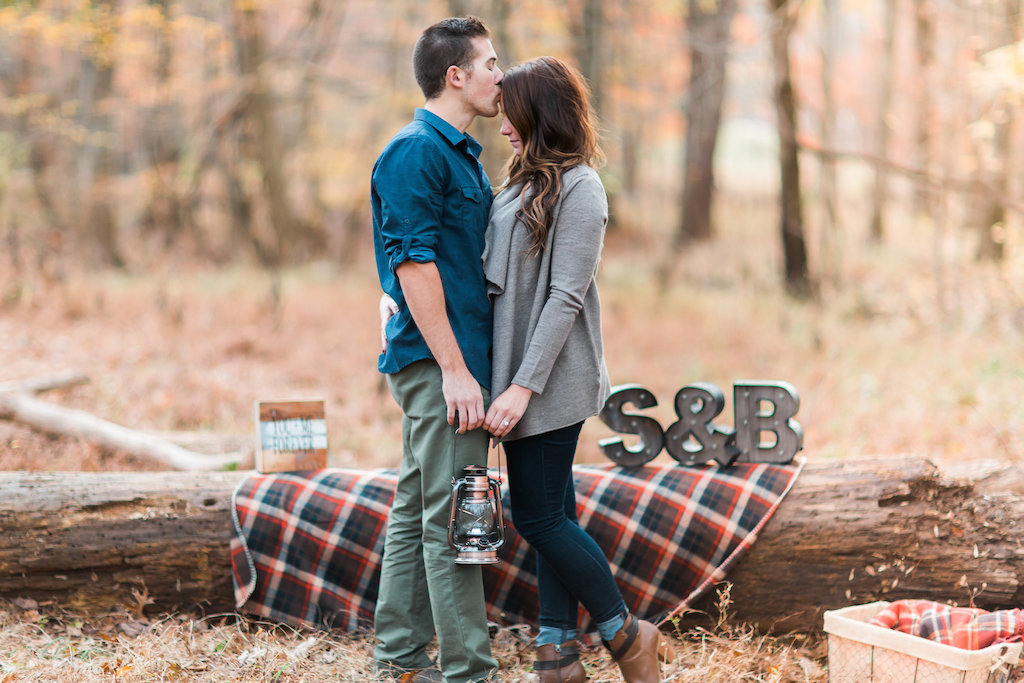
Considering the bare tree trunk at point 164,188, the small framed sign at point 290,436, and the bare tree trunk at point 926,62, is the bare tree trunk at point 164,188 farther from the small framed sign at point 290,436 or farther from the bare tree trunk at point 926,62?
the small framed sign at point 290,436

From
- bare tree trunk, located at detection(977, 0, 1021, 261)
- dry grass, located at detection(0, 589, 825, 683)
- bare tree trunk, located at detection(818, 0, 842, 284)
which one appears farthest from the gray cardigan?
bare tree trunk, located at detection(977, 0, 1021, 261)

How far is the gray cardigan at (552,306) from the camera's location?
8.49 ft

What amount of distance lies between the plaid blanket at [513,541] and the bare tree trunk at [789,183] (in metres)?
7.18

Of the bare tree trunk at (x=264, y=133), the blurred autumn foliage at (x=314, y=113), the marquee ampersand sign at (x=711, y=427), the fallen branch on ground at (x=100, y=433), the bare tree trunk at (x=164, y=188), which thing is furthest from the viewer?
the bare tree trunk at (x=164, y=188)

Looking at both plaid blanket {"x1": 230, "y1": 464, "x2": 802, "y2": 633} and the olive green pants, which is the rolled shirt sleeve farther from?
plaid blanket {"x1": 230, "y1": 464, "x2": 802, "y2": 633}

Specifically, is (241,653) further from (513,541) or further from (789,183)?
(789,183)

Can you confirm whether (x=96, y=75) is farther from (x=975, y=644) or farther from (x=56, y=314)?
(x=975, y=644)

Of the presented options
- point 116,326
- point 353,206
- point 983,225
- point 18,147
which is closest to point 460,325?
point 116,326

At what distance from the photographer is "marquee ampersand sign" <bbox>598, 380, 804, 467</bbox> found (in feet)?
11.3

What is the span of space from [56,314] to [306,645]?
620cm

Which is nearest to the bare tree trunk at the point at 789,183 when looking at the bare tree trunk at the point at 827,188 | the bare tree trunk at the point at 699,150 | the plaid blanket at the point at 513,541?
the bare tree trunk at the point at 827,188

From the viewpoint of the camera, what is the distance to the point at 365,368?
7652 mm

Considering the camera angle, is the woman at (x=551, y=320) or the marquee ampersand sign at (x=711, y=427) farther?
the marquee ampersand sign at (x=711, y=427)

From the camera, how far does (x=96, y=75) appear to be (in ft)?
42.0
